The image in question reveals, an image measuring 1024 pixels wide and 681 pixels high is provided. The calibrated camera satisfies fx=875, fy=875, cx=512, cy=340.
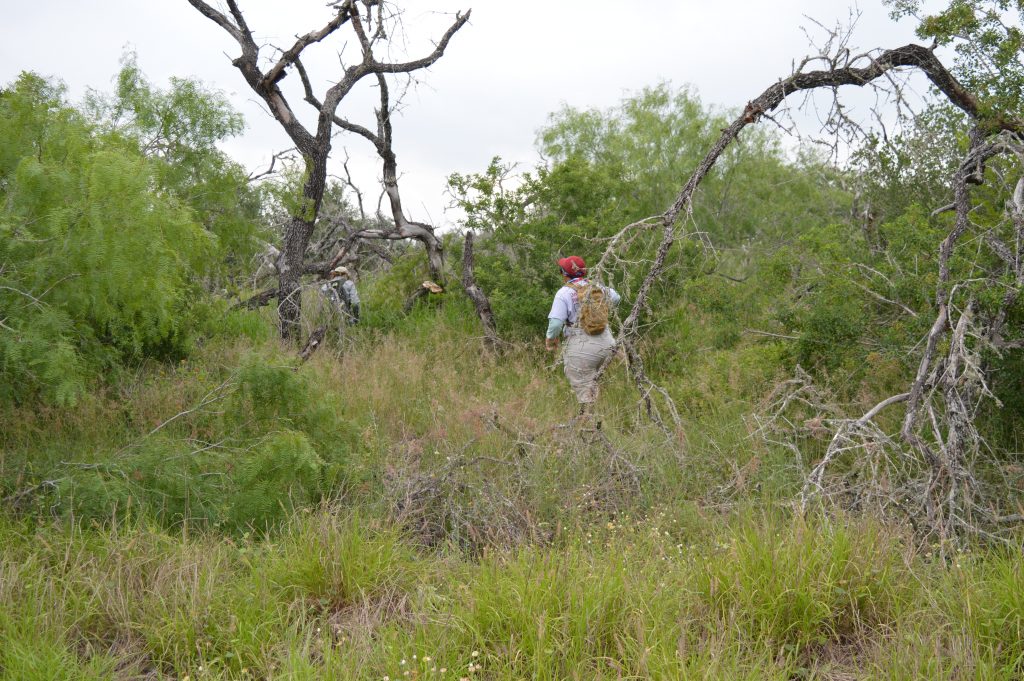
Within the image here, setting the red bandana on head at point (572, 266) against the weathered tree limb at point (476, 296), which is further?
the weathered tree limb at point (476, 296)

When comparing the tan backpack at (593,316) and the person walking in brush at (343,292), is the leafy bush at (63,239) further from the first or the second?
the person walking in brush at (343,292)

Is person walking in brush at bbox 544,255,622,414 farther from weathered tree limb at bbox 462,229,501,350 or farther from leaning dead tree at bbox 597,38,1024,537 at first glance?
weathered tree limb at bbox 462,229,501,350

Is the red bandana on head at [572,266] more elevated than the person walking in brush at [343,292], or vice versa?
the person walking in brush at [343,292]

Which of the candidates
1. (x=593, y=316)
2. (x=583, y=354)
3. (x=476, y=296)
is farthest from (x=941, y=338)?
(x=476, y=296)

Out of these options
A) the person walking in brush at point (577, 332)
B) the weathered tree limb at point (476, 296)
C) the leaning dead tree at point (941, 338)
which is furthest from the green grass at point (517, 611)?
the weathered tree limb at point (476, 296)

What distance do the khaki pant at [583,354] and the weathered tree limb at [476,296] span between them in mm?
2961

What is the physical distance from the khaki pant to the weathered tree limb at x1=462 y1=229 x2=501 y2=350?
117 inches

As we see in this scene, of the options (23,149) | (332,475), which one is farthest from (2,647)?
(23,149)

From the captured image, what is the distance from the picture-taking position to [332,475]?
227 inches

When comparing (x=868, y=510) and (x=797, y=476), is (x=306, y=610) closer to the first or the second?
(x=868, y=510)

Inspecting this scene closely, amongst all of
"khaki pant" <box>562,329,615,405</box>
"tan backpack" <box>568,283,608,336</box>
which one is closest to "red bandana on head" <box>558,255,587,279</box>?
"tan backpack" <box>568,283,608,336</box>

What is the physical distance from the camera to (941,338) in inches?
226

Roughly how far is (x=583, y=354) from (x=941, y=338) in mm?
3471

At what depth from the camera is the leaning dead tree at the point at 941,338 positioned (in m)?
5.07
